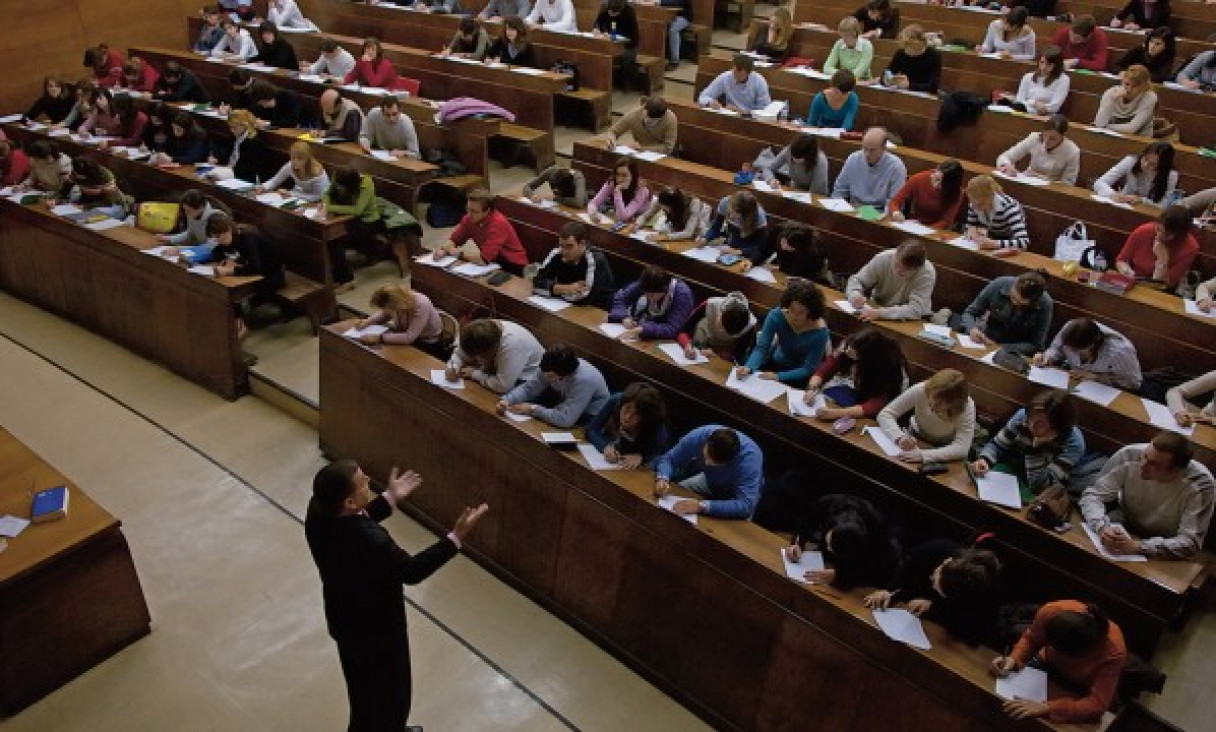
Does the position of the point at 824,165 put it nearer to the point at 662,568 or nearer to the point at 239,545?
the point at 662,568

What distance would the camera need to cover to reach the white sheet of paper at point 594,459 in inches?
139

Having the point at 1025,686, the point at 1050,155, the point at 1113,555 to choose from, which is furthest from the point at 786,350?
the point at 1050,155

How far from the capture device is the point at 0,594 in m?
3.18

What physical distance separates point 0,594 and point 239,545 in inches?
42.7

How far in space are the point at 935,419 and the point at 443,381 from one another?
2042 mm

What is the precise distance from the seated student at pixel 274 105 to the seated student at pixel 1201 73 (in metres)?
6.34

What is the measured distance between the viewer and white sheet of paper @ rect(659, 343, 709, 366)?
4.14 meters

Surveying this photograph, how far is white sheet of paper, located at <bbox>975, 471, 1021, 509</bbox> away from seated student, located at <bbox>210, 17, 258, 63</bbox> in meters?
7.20

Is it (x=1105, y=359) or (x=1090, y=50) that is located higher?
(x=1090, y=50)

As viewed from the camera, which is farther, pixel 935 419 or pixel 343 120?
pixel 343 120

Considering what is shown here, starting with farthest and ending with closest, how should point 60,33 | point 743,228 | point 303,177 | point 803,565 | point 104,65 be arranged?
point 60,33, point 104,65, point 303,177, point 743,228, point 803,565

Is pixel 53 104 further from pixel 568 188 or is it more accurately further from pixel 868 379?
pixel 868 379

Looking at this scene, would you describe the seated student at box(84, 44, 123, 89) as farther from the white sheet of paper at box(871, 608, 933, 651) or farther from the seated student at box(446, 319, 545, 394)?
the white sheet of paper at box(871, 608, 933, 651)

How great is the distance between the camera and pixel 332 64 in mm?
7555
